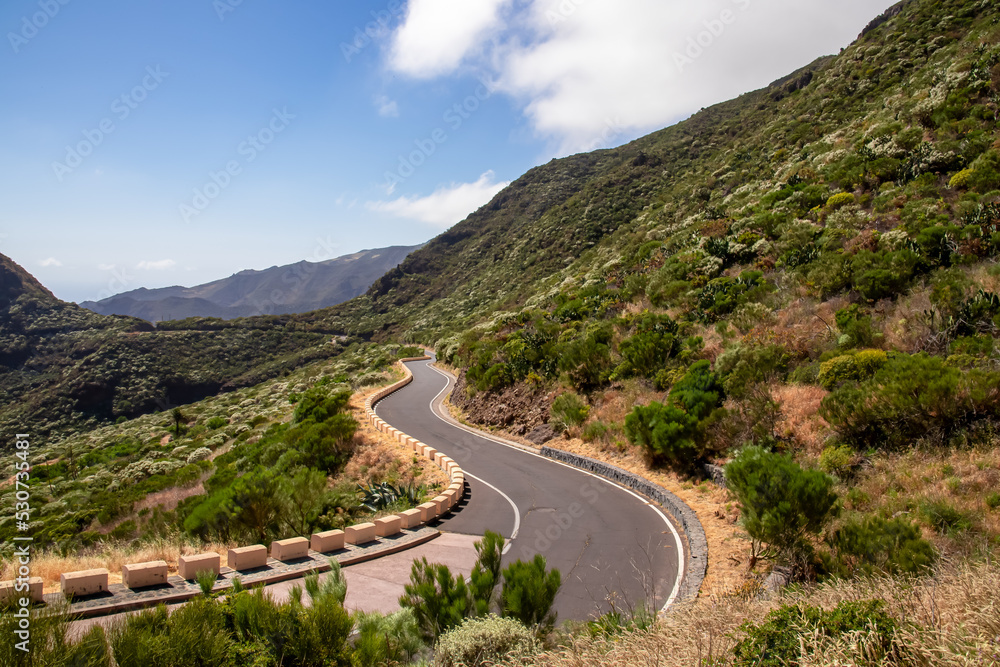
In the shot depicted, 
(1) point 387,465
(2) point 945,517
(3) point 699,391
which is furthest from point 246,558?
(3) point 699,391

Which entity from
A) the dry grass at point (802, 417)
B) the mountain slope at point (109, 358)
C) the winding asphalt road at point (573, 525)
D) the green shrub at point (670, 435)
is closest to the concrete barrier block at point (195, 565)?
the winding asphalt road at point (573, 525)

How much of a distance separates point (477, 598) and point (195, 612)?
2.27 meters

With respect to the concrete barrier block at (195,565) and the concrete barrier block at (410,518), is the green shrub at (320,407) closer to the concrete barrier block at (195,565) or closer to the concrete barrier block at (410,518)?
the concrete barrier block at (410,518)

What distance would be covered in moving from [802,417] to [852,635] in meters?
8.80

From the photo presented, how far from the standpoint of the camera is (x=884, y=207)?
59.7 ft

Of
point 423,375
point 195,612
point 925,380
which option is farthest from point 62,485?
point 925,380

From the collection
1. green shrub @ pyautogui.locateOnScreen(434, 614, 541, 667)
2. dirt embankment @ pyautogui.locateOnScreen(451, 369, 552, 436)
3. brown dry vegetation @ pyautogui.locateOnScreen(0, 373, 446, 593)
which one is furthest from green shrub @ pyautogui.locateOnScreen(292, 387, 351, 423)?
green shrub @ pyautogui.locateOnScreen(434, 614, 541, 667)

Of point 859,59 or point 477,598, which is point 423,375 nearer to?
point 477,598

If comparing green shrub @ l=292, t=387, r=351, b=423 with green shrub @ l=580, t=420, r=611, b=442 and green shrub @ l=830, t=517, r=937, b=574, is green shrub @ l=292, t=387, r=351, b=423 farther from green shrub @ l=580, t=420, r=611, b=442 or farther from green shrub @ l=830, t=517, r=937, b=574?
green shrub @ l=830, t=517, r=937, b=574

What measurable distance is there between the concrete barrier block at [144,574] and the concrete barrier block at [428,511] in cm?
473

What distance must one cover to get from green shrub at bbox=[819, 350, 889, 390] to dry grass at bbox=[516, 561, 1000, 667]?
7311 mm

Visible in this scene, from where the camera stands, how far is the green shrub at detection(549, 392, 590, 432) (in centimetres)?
1689

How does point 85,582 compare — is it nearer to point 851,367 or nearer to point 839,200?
point 851,367

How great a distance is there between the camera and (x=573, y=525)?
9867mm
